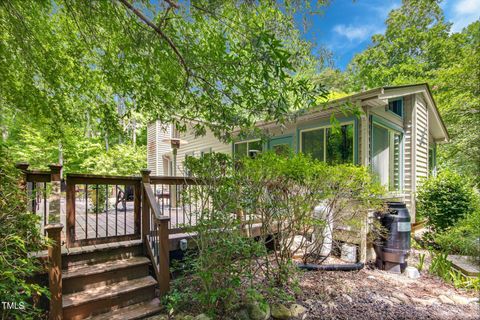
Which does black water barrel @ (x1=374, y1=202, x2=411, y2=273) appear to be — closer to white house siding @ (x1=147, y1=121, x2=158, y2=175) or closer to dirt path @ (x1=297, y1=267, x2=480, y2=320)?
dirt path @ (x1=297, y1=267, x2=480, y2=320)

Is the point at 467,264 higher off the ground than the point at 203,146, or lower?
lower

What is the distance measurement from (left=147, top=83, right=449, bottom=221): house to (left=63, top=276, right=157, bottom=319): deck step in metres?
3.15

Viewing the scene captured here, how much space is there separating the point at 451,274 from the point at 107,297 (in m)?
5.35

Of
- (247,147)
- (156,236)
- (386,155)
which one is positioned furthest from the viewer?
(247,147)

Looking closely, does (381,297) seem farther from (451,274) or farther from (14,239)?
(14,239)

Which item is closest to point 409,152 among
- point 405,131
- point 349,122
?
point 405,131

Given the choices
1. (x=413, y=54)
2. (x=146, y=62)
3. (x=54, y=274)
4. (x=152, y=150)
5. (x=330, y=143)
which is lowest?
(x=54, y=274)

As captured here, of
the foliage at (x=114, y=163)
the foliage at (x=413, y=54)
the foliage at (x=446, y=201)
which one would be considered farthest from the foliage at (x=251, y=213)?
the foliage at (x=413, y=54)

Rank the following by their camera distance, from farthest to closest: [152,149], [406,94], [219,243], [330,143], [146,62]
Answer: [152,149]
[330,143]
[406,94]
[146,62]
[219,243]

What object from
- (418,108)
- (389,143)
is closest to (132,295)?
(389,143)

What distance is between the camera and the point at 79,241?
348cm

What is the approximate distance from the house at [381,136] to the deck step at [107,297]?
3153 mm

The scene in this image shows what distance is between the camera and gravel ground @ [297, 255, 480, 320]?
3.13m

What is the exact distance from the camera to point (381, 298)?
11.5 ft
